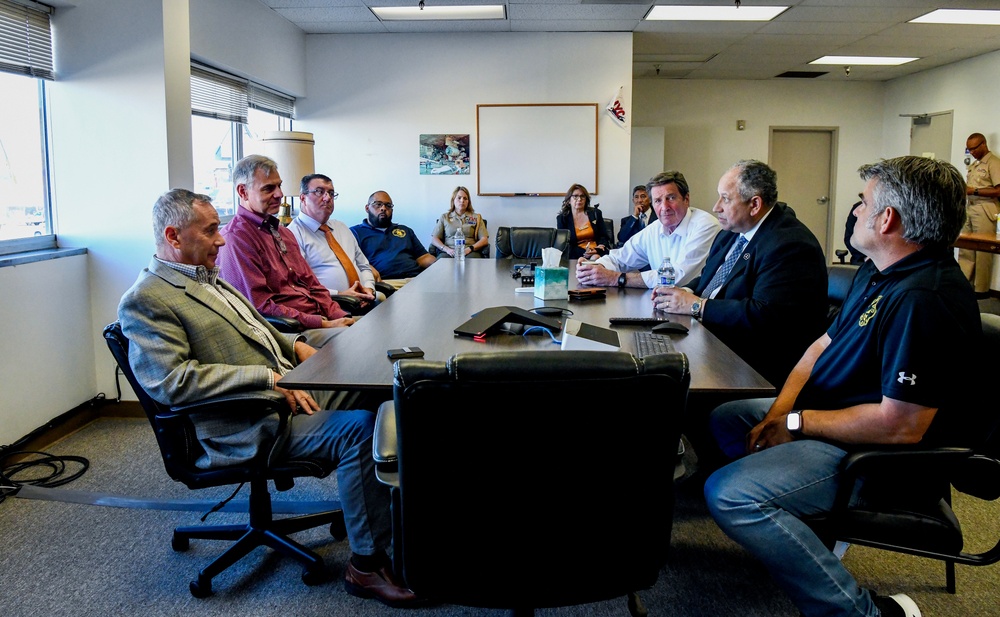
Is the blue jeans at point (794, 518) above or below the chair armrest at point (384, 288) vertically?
below

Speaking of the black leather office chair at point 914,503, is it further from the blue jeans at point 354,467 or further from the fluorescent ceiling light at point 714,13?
the fluorescent ceiling light at point 714,13

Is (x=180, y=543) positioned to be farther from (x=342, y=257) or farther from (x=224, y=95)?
(x=224, y=95)

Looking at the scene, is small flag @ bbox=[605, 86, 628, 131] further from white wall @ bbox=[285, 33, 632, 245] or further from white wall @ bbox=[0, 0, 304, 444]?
white wall @ bbox=[0, 0, 304, 444]

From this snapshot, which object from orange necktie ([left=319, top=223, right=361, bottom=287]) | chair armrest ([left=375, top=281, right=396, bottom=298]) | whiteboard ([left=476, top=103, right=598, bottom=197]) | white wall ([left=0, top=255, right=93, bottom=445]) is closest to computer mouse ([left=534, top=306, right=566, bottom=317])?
orange necktie ([left=319, top=223, right=361, bottom=287])

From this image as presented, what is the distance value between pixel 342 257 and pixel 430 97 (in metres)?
3.52

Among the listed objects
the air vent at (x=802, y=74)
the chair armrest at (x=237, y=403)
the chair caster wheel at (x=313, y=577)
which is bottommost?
the chair caster wheel at (x=313, y=577)

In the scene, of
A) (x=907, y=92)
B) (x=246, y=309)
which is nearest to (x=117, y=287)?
(x=246, y=309)

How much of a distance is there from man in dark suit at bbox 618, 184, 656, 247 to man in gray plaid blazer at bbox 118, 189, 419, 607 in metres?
5.28

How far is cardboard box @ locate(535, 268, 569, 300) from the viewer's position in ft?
10.4

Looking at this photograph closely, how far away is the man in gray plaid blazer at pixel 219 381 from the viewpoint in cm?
205

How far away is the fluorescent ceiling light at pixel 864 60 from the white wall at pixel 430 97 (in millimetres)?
2947

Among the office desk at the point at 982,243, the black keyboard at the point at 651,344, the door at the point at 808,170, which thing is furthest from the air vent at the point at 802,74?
the black keyboard at the point at 651,344

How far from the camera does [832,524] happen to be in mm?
1762

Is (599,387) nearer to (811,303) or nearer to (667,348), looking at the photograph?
(667,348)
